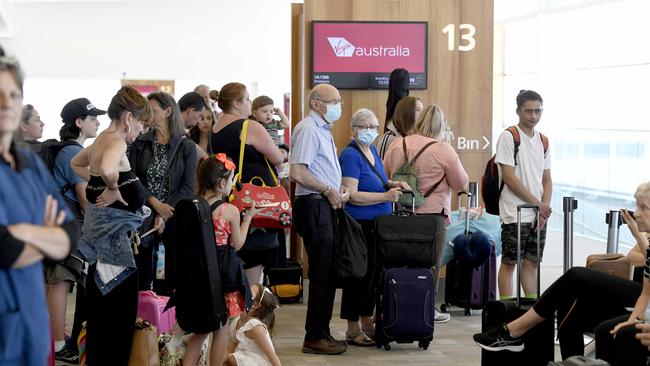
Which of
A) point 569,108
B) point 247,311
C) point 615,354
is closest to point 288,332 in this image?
point 247,311

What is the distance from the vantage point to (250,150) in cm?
668

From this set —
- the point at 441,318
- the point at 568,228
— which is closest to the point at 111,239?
the point at 568,228

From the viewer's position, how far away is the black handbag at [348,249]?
→ 21.0ft

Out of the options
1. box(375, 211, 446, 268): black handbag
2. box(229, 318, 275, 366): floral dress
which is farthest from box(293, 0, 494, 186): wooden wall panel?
box(229, 318, 275, 366): floral dress

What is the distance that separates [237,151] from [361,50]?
238cm

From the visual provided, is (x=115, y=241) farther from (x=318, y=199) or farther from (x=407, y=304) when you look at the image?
(x=407, y=304)

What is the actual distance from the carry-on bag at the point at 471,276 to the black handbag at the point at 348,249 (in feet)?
5.38

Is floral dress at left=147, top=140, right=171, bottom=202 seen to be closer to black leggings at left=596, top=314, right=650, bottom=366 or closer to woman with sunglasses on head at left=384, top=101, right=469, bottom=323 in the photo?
woman with sunglasses on head at left=384, top=101, right=469, bottom=323

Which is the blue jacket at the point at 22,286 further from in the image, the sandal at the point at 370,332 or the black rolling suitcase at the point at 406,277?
the sandal at the point at 370,332

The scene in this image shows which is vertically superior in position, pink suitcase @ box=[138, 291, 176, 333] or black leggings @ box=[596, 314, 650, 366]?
black leggings @ box=[596, 314, 650, 366]

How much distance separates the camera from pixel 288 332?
732 centimetres

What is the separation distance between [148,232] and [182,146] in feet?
1.80

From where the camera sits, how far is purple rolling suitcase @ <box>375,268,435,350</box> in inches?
258

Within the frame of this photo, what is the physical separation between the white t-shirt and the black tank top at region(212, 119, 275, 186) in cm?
148
